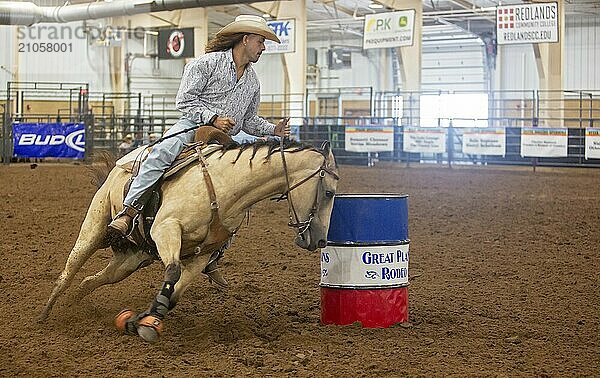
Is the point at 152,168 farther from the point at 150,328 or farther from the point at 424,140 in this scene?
the point at 424,140

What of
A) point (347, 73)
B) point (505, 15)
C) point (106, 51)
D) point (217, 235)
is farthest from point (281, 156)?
point (347, 73)

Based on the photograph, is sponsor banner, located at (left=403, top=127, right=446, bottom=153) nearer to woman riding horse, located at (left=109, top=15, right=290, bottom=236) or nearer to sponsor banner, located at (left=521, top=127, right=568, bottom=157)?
sponsor banner, located at (left=521, top=127, right=568, bottom=157)

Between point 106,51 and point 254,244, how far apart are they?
2289 centimetres

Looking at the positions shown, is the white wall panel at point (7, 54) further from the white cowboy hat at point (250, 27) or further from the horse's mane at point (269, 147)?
the horse's mane at point (269, 147)

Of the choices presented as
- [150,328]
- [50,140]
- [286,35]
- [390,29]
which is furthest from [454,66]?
[150,328]

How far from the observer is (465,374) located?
3559mm

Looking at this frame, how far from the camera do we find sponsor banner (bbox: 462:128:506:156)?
2108 cm

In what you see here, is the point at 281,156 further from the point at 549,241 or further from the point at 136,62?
the point at 136,62

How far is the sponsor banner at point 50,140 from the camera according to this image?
22.0 m

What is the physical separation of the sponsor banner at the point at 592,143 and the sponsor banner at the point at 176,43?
36.2 feet

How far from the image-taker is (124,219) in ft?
13.9

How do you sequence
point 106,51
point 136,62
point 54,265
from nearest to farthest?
point 54,265 < point 106,51 < point 136,62

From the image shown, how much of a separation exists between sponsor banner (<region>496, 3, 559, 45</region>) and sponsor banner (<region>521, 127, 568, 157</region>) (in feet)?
7.77

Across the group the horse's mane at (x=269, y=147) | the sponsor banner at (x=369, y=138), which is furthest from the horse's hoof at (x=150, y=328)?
the sponsor banner at (x=369, y=138)
